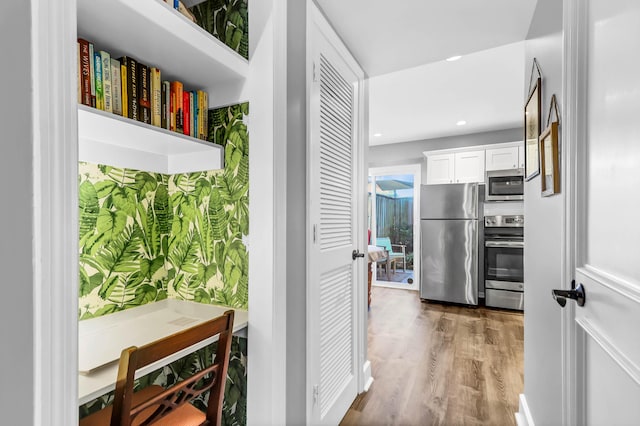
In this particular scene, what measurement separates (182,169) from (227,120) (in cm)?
36

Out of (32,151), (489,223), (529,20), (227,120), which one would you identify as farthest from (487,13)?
(489,223)

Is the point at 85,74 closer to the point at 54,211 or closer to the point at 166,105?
the point at 166,105

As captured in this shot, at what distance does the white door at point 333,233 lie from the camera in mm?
1519

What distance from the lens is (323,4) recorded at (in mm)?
1567

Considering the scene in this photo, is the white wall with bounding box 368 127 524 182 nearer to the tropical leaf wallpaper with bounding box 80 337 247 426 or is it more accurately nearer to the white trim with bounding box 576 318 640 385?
the white trim with bounding box 576 318 640 385

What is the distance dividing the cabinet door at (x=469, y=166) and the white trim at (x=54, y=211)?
477 centimetres

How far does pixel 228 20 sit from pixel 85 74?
0.72 metres

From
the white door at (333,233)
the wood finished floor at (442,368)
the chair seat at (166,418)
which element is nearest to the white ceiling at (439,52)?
the white door at (333,233)

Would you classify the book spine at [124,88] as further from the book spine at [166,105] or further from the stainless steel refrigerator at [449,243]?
the stainless steel refrigerator at [449,243]

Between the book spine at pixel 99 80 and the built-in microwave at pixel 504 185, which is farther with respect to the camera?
the built-in microwave at pixel 504 185

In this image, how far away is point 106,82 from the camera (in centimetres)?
107

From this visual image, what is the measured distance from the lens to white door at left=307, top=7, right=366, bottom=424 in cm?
152

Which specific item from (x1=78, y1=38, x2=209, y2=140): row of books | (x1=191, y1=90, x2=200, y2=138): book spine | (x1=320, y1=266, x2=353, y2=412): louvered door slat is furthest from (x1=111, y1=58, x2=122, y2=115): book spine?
(x1=320, y1=266, x2=353, y2=412): louvered door slat

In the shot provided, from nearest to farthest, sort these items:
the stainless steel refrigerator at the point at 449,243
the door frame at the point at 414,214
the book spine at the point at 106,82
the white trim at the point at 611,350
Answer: the white trim at the point at 611,350 → the book spine at the point at 106,82 → the stainless steel refrigerator at the point at 449,243 → the door frame at the point at 414,214
